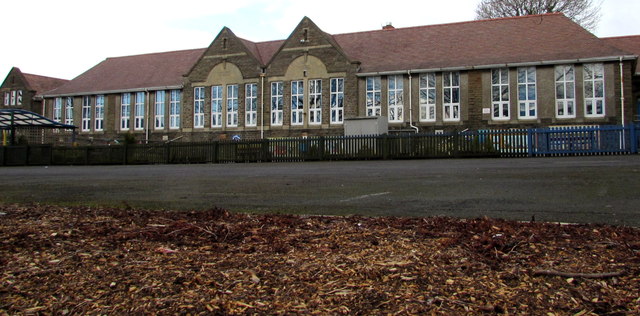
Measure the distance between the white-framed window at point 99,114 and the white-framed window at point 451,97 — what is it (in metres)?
30.4

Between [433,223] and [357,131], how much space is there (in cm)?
2509

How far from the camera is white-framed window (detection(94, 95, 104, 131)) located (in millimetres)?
Result: 44219

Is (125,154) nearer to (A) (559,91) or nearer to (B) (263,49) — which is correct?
(B) (263,49)

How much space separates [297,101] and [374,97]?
5.91 meters

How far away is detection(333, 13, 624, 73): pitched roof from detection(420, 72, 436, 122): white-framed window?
91 cm

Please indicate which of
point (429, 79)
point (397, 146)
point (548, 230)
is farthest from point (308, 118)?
point (548, 230)

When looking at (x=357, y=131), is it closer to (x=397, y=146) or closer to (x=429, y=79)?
(x=397, y=146)

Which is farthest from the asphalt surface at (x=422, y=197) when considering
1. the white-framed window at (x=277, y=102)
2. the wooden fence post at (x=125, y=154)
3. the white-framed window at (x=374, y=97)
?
the white-framed window at (x=277, y=102)

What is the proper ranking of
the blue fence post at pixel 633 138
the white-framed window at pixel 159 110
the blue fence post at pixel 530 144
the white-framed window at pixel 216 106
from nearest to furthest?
1. the blue fence post at pixel 633 138
2. the blue fence post at pixel 530 144
3. the white-framed window at pixel 216 106
4. the white-framed window at pixel 159 110

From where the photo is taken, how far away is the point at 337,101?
3569 centimetres

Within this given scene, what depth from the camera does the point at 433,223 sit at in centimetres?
457

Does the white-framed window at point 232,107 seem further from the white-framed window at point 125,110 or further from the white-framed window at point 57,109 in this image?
the white-framed window at point 57,109

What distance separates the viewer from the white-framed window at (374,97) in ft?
114

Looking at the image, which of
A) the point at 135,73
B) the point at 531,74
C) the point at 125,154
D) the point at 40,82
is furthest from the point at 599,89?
the point at 40,82
